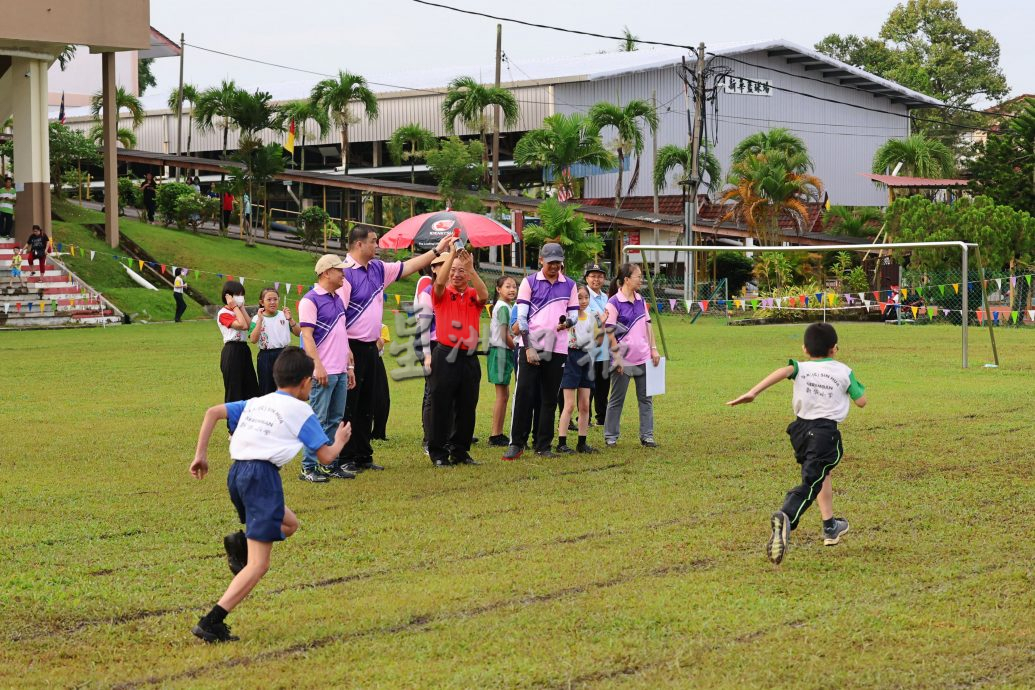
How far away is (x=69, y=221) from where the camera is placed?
38.9 meters

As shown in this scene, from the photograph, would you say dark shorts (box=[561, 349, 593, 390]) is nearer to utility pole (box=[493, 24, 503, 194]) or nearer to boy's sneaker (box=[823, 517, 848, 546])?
boy's sneaker (box=[823, 517, 848, 546])

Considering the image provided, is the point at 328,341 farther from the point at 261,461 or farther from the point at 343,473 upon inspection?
the point at 261,461

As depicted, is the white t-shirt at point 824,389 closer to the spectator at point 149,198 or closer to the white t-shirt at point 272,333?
the white t-shirt at point 272,333

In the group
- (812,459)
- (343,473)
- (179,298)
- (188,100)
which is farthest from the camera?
(188,100)

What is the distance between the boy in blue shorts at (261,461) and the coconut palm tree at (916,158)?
A: 41.5 m

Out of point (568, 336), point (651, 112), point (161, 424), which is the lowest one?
point (161, 424)

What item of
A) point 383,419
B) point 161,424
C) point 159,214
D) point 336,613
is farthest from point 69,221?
point 336,613

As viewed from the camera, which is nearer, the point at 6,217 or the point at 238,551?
the point at 238,551

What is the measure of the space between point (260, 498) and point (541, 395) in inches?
214

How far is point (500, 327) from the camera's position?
11.3 metres

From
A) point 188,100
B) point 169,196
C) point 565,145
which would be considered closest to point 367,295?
point 565,145

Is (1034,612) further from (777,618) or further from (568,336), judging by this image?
(568,336)

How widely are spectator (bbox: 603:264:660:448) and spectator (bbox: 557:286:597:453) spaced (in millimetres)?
280

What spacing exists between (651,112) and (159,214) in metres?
17.7
